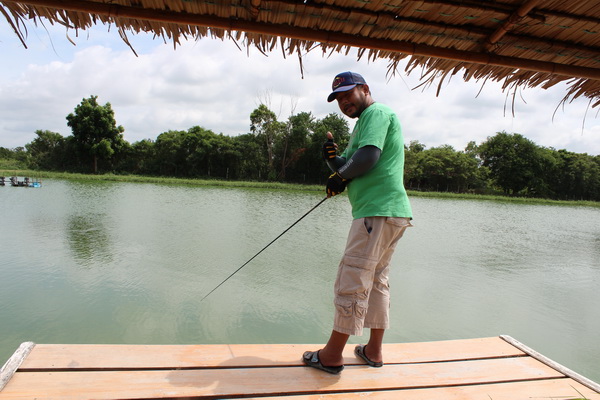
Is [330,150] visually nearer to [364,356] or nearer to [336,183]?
[336,183]

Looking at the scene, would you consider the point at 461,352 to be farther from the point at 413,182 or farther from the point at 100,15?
the point at 413,182

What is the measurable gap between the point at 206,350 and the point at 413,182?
42627 millimetres

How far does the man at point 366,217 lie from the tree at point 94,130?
A: 111 ft

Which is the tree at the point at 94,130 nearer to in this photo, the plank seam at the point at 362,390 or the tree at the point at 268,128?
the tree at the point at 268,128

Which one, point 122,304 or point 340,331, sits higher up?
point 340,331

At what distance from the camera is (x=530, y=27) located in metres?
1.90

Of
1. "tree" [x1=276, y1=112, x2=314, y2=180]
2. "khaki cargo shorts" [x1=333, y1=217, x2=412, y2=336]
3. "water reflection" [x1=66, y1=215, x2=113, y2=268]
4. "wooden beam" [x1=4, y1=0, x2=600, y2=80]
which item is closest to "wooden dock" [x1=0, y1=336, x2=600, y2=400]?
"khaki cargo shorts" [x1=333, y1=217, x2=412, y2=336]

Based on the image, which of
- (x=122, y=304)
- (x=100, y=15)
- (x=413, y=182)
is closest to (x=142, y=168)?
(x=413, y=182)

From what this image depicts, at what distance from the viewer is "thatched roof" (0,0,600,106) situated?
1780mm

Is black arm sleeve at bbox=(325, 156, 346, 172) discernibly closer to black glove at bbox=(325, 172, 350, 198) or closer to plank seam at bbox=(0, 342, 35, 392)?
black glove at bbox=(325, 172, 350, 198)

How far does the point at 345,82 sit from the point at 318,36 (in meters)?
0.30

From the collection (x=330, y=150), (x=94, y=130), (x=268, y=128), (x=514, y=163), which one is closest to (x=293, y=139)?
(x=268, y=128)

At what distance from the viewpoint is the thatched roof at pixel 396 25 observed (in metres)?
1.78

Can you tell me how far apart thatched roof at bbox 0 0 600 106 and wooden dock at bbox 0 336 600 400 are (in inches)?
69.6
